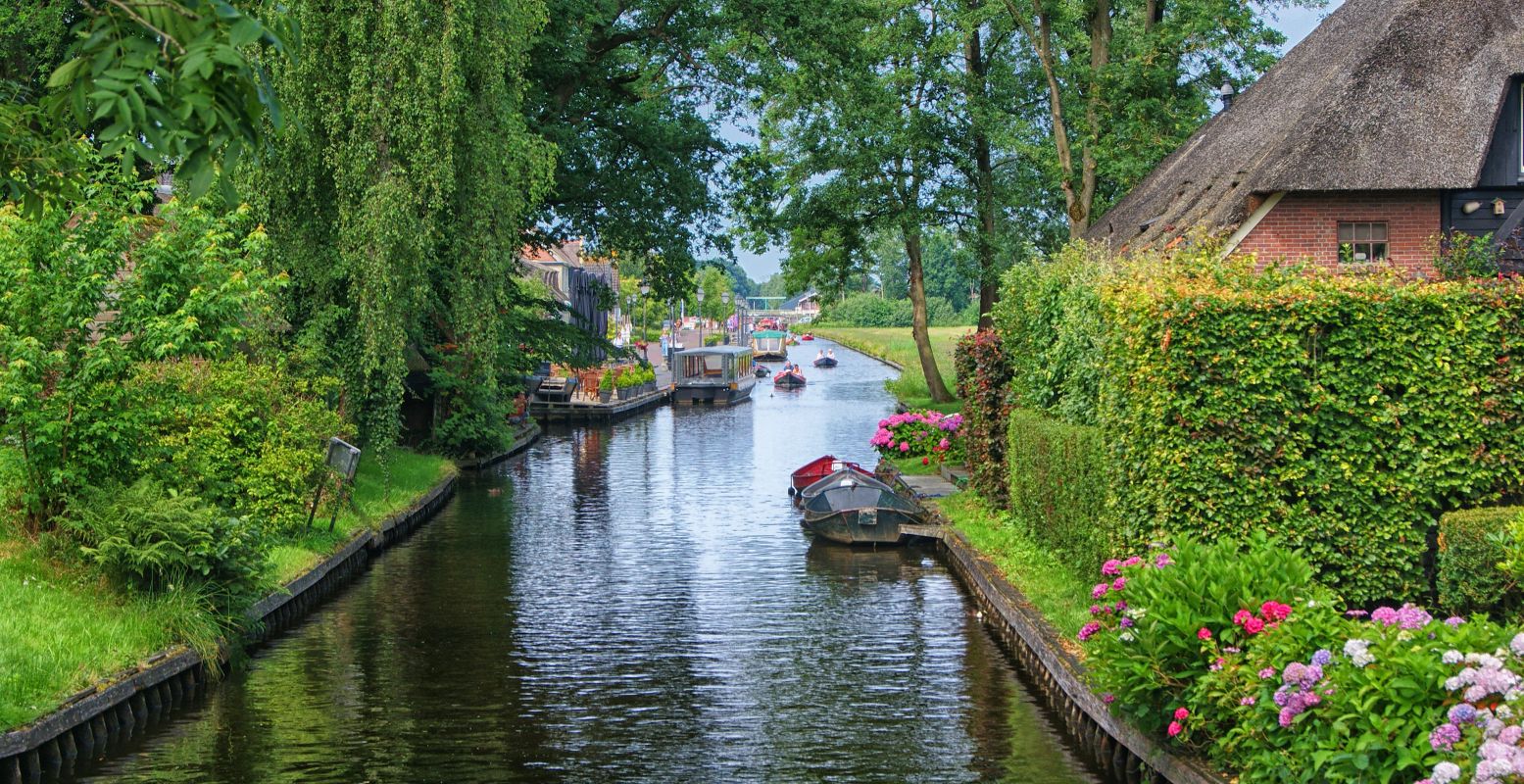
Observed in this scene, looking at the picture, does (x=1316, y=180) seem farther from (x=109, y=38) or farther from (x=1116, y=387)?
(x=109, y=38)

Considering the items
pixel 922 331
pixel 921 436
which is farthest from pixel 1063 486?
pixel 922 331

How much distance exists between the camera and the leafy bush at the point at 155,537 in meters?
16.2

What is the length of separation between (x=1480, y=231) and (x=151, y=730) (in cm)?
2311

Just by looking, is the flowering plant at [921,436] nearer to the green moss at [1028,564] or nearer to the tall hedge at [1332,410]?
the green moss at [1028,564]

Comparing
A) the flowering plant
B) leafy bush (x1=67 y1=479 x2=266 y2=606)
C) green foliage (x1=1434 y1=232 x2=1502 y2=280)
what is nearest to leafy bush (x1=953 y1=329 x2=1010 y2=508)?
the flowering plant

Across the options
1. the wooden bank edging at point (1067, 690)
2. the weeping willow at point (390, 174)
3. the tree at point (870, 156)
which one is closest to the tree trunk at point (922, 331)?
the tree at point (870, 156)

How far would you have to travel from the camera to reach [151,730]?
14812 millimetres

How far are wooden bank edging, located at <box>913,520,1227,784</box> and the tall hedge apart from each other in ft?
6.33

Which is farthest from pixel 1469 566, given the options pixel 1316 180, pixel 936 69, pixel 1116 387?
pixel 936 69

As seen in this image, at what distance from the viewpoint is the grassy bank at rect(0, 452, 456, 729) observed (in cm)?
1360

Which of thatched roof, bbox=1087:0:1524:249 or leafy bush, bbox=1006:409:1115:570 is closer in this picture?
leafy bush, bbox=1006:409:1115:570

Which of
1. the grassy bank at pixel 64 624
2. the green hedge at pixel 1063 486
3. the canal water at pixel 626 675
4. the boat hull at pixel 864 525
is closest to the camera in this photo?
the grassy bank at pixel 64 624

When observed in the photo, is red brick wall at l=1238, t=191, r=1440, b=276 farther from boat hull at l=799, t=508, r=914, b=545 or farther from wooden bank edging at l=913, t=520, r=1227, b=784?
wooden bank edging at l=913, t=520, r=1227, b=784

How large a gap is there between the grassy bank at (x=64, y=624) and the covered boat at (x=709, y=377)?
5374 cm
